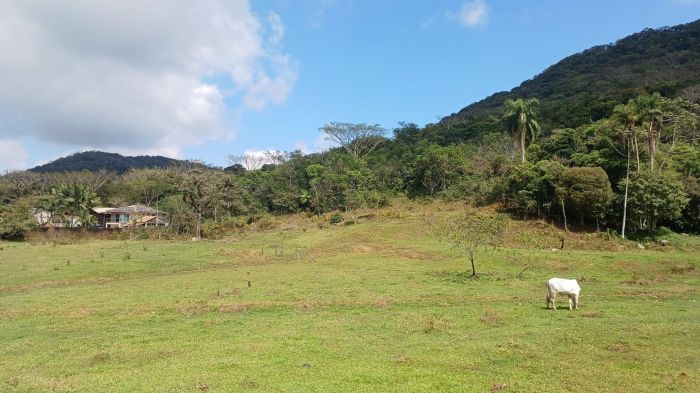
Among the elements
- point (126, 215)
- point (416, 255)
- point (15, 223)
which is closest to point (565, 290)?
point (416, 255)

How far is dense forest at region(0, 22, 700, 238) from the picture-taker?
4481 centimetres

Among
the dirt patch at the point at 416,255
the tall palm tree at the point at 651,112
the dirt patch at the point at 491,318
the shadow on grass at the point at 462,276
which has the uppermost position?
the tall palm tree at the point at 651,112

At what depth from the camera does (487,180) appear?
63.4 metres

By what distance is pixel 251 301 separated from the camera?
21547 mm

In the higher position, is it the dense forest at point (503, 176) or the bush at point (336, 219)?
the dense forest at point (503, 176)

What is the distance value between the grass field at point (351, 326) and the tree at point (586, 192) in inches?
403

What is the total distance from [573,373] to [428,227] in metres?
39.3

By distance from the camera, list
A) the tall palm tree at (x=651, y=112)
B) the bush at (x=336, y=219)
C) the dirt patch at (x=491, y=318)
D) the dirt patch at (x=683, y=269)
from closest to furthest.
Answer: the dirt patch at (x=491, y=318), the dirt patch at (x=683, y=269), the tall palm tree at (x=651, y=112), the bush at (x=336, y=219)

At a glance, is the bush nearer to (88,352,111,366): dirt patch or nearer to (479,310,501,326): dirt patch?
(479,310,501,326): dirt patch

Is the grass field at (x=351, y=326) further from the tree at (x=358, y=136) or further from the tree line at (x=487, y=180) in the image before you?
the tree at (x=358, y=136)

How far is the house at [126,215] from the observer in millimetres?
86925

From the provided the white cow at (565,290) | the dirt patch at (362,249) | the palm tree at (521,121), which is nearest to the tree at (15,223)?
the dirt patch at (362,249)

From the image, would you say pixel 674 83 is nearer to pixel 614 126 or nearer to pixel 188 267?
pixel 614 126

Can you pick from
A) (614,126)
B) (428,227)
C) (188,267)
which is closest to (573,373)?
(188,267)
